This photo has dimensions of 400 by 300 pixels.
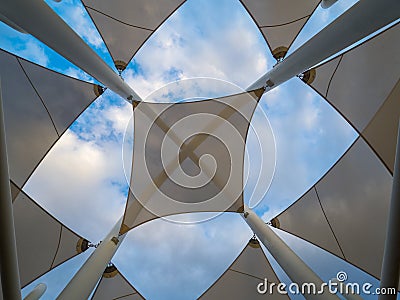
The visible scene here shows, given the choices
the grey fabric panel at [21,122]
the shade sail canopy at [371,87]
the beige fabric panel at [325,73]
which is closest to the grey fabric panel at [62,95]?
the grey fabric panel at [21,122]

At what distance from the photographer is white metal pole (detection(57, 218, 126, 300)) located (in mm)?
6324

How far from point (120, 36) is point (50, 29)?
7386mm

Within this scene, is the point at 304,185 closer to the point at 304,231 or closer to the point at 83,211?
the point at 304,231

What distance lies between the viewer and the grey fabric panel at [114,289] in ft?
42.3

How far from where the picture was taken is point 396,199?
524cm

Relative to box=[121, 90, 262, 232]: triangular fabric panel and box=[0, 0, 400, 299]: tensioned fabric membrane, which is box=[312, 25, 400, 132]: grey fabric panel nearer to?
box=[0, 0, 400, 299]: tensioned fabric membrane

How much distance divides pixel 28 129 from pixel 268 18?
321 inches

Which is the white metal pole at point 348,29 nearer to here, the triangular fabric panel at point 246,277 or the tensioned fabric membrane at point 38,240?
the triangular fabric panel at point 246,277

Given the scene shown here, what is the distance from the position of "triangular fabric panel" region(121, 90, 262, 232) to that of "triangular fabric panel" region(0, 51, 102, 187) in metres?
2.67

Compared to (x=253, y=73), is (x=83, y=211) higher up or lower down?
lower down

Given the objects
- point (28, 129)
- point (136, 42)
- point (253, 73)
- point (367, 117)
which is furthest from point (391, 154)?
point (28, 129)

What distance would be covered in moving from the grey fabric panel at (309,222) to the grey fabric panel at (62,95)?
7893 mm

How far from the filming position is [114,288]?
13125mm

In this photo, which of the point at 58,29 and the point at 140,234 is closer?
the point at 58,29
